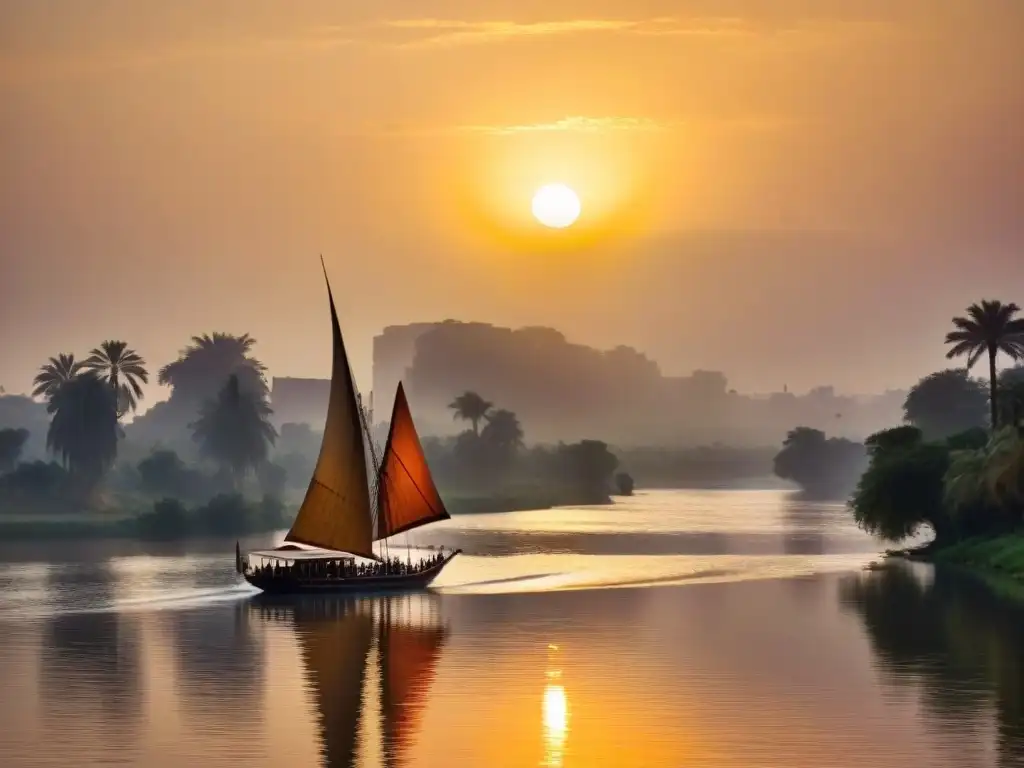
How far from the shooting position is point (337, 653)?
70750 mm

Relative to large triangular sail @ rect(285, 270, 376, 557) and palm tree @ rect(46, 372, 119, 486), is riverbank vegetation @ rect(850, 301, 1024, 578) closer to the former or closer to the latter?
large triangular sail @ rect(285, 270, 376, 557)

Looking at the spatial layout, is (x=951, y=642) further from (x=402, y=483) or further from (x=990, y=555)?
(x=402, y=483)

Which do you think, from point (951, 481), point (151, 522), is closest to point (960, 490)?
point (951, 481)

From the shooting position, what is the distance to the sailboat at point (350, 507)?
9300 centimetres

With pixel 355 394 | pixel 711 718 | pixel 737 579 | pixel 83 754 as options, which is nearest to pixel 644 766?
pixel 711 718

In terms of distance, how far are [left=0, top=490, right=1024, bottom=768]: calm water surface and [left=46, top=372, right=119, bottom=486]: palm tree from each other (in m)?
78.3

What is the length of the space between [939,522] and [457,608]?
3459 centimetres

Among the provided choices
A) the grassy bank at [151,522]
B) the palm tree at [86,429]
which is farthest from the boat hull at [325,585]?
the palm tree at [86,429]

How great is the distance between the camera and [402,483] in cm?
9788

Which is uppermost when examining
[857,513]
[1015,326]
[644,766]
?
[1015,326]

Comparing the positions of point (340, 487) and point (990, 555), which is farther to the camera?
point (990, 555)

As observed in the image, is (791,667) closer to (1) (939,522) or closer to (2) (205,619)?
(2) (205,619)

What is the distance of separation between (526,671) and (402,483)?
33.6 meters

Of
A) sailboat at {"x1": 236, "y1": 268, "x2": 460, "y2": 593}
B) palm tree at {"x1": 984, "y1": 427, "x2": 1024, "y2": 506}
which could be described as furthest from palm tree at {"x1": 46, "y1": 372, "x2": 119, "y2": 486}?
palm tree at {"x1": 984, "y1": 427, "x2": 1024, "y2": 506}
